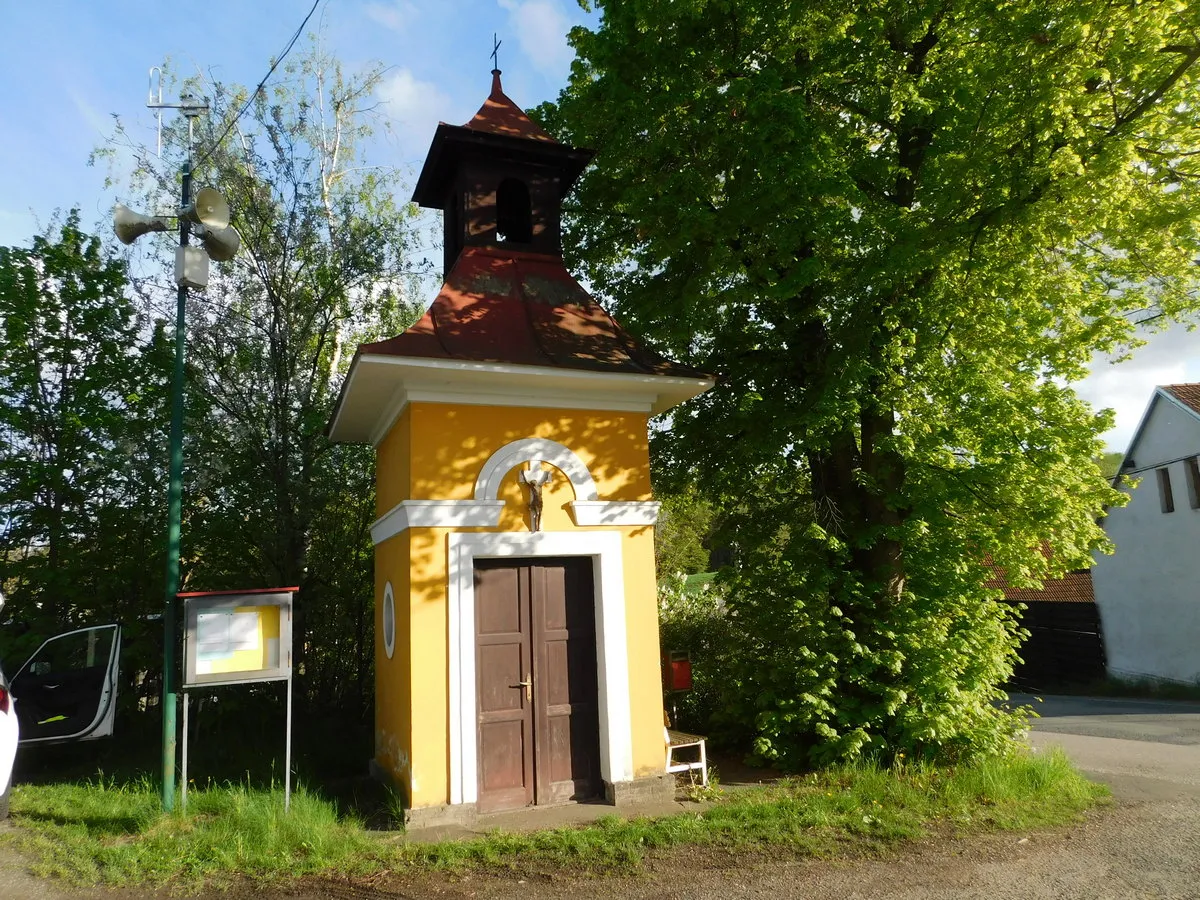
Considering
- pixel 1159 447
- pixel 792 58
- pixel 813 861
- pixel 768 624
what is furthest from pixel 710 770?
pixel 1159 447

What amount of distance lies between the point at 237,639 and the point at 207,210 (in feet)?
13.9

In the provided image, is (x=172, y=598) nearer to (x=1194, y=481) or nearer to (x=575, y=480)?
(x=575, y=480)

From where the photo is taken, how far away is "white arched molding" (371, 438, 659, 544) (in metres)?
7.14

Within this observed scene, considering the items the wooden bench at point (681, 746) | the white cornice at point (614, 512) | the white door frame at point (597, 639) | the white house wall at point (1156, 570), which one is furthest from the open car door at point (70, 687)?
the white house wall at point (1156, 570)

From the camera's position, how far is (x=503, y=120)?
9586 mm

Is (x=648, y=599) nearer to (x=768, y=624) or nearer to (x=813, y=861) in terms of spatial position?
(x=768, y=624)

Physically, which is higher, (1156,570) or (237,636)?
(1156,570)

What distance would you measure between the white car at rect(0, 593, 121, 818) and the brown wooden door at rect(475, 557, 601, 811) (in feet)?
16.2

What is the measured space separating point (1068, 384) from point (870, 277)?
3.01 metres

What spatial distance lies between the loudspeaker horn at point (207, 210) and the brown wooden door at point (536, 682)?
437 cm

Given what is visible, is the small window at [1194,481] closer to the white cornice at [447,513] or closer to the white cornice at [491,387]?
the white cornice at [491,387]

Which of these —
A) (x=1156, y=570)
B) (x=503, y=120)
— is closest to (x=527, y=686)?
(x=503, y=120)

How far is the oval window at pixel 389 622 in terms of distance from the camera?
7779 mm

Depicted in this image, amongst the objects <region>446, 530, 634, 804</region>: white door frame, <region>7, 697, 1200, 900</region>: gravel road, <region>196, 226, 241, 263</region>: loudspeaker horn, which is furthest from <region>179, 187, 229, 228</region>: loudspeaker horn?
<region>7, 697, 1200, 900</region>: gravel road
